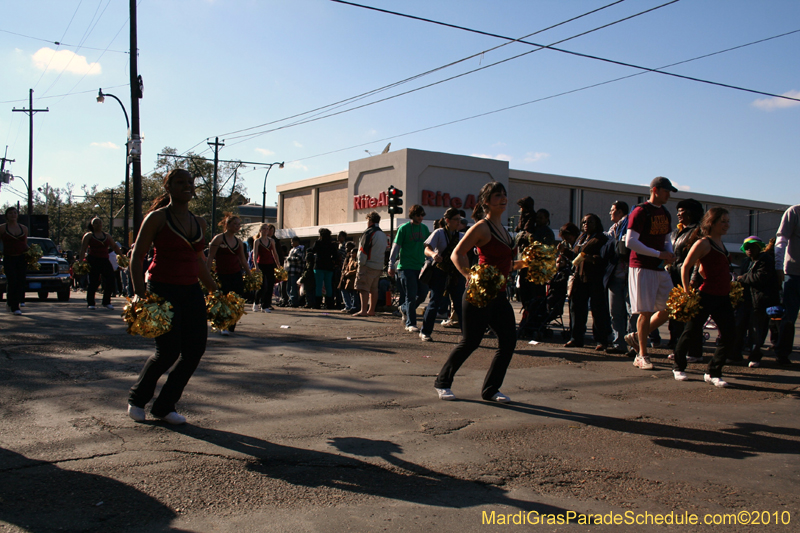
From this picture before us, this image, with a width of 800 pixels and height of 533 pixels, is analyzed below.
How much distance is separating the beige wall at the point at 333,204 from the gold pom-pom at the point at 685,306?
129 ft

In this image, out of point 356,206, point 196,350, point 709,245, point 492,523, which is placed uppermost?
point 356,206

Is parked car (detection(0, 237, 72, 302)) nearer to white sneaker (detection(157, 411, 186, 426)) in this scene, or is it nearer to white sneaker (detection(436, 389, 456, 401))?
white sneaker (detection(157, 411, 186, 426))

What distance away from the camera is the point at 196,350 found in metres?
4.51

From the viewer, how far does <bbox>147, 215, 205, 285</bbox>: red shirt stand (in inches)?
177

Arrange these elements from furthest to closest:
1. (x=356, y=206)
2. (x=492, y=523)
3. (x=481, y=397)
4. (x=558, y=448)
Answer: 1. (x=356, y=206)
2. (x=481, y=397)
3. (x=558, y=448)
4. (x=492, y=523)

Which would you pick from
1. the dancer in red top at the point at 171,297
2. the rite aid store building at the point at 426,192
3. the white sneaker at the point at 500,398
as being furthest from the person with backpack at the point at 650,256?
the rite aid store building at the point at 426,192

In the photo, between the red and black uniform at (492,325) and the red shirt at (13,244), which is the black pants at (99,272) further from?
the red and black uniform at (492,325)

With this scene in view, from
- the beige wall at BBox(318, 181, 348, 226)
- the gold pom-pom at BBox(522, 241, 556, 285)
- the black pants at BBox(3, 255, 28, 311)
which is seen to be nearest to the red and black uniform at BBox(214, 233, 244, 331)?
the black pants at BBox(3, 255, 28, 311)

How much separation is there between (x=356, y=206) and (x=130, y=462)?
131 ft

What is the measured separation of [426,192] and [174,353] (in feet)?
114

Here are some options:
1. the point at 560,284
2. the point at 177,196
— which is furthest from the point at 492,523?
the point at 560,284

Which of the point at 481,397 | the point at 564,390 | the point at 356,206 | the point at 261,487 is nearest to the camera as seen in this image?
the point at 261,487

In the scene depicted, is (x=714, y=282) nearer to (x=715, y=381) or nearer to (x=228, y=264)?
(x=715, y=381)

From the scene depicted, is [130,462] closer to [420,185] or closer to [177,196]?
[177,196]
